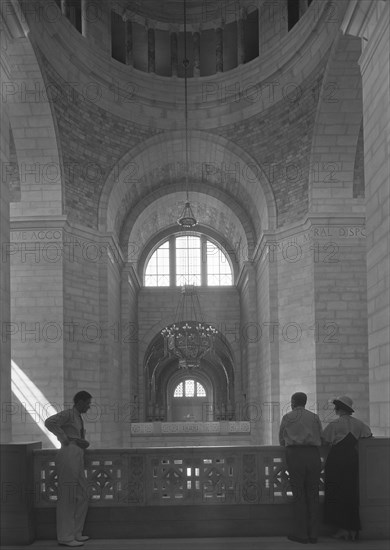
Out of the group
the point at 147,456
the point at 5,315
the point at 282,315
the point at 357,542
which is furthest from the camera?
the point at 282,315

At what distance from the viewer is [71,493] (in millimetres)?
6188

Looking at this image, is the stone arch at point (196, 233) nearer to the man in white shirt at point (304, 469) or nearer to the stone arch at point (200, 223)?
the stone arch at point (200, 223)

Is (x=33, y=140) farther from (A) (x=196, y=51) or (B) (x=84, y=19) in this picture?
(A) (x=196, y=51)

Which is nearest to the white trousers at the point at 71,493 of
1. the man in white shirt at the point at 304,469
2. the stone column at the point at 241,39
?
the man in white shirt at the point at 304,469

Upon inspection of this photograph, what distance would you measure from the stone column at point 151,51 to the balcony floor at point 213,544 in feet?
38.7

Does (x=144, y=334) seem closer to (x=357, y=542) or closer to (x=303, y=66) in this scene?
(x=303, y=66)

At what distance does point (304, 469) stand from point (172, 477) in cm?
121

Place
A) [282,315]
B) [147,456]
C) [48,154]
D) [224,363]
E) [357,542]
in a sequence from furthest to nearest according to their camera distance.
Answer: [224,363] → [282,315] → [48,154] → [147,456] → [357,542]

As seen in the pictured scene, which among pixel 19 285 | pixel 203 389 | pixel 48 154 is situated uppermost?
pixel 48 154

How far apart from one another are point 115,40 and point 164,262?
9.41 m

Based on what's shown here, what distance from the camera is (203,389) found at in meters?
35.6

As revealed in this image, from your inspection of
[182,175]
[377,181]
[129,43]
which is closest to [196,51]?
[129,43]

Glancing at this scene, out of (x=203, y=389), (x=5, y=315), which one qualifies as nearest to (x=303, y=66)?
(x=5, y=315)

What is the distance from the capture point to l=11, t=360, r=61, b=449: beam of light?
1291 cm
